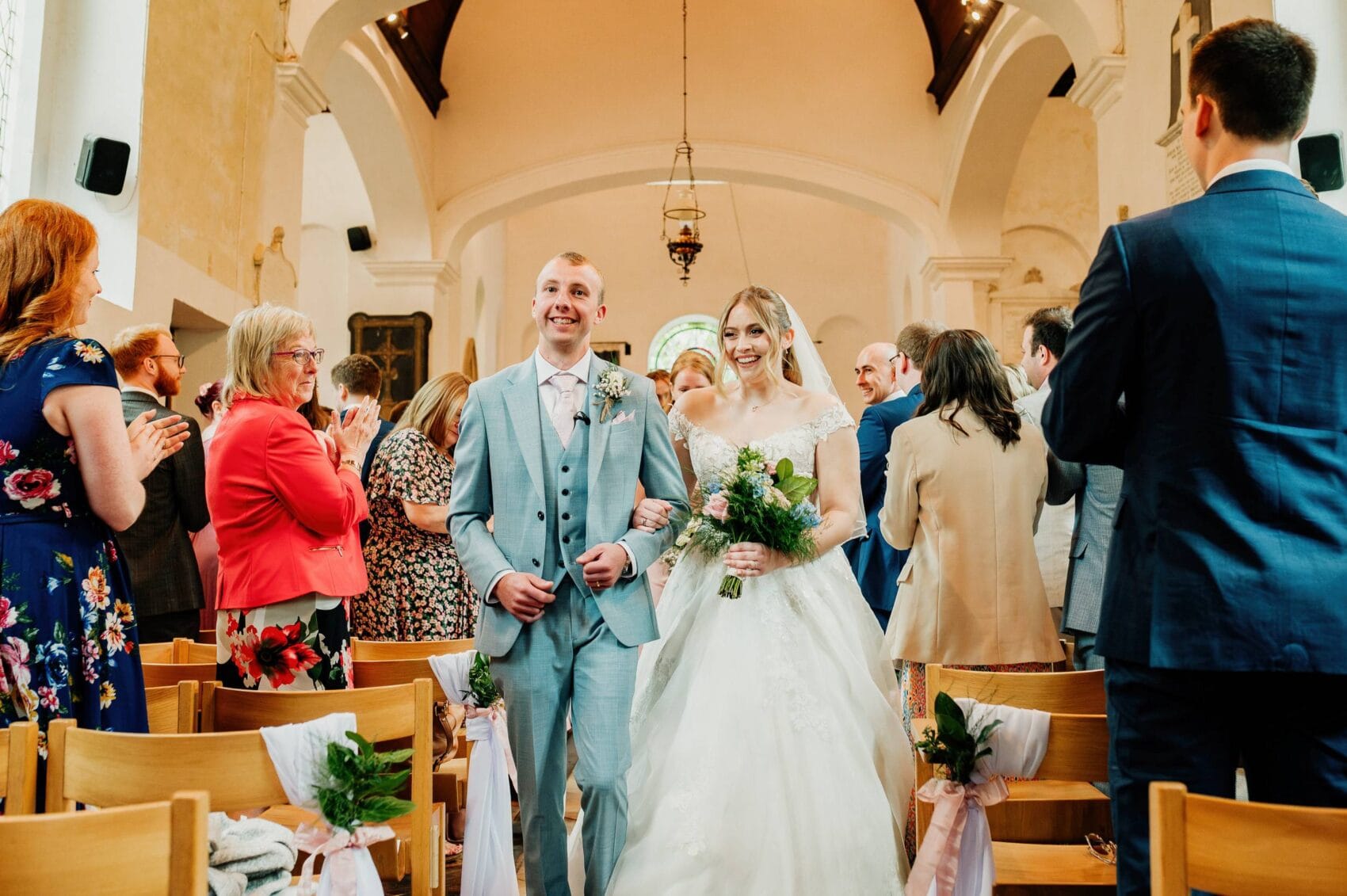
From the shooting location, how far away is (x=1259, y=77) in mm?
1931

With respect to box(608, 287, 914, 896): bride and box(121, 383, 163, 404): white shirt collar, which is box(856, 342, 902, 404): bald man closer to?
box(608, 287, 914, 896): bride

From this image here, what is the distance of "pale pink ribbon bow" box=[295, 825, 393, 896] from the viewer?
1.94 meters

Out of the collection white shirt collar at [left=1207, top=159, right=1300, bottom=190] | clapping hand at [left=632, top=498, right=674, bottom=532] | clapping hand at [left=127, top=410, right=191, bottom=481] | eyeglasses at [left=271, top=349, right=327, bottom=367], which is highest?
white shirt collar at [left=1207, top=159, right=1300, bottom=190]

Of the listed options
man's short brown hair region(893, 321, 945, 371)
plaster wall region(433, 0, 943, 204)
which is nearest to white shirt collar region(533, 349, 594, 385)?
man's short brown hair region(893, 321, 945, 371)

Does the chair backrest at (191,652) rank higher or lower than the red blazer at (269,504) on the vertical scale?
lower

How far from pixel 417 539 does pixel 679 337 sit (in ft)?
46.9

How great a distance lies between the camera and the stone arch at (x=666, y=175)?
12.6 metres

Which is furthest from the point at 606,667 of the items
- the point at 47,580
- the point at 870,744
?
the point at 47,580

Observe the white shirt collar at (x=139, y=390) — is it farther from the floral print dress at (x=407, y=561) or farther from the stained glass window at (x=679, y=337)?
the stained glass window at (x=679, y=337)

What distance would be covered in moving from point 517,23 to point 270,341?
10.5 metres

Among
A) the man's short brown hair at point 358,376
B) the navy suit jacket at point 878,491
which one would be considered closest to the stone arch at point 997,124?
the navy suit jacket at point 878,491

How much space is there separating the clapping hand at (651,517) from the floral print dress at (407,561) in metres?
1.58

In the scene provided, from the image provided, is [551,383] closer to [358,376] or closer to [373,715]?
[373,715]

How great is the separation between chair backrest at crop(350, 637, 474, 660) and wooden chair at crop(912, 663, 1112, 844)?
4.64ft
